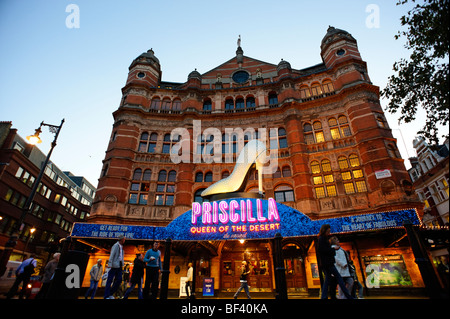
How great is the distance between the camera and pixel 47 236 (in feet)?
117

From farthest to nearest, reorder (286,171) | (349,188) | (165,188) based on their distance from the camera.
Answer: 1. (165,188)
2. (286,171)
3. (349,188)

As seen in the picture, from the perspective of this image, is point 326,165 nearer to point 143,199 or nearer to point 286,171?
point 286,171

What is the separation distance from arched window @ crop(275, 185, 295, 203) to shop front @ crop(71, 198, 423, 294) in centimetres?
371

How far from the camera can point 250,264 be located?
18.2 metres

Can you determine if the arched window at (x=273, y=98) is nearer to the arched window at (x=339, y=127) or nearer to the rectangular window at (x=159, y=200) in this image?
the arched window at (x=339, y=127)

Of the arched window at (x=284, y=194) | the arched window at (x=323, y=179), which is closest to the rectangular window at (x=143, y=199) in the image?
the arched window at (x=284, y=194)

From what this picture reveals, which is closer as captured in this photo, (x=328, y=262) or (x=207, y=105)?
(x=328, y=262)

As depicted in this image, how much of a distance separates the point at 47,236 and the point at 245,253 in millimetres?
34041

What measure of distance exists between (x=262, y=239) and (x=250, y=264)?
5042 mm

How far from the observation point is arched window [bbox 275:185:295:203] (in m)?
20.2

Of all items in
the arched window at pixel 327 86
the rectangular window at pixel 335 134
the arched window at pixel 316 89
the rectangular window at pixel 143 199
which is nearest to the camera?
the rectangular window at pixel 143 199

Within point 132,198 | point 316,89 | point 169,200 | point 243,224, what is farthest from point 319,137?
point 132,198

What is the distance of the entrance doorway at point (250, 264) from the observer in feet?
58.1
